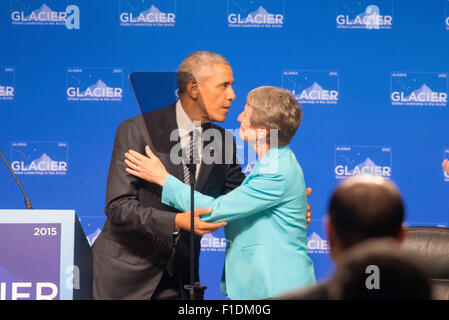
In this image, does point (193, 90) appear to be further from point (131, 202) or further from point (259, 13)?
point (259, 13)

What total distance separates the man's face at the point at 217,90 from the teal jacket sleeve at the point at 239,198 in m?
0.59

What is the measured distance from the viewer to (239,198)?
2451 millimetres

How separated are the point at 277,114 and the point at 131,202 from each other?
780 mm

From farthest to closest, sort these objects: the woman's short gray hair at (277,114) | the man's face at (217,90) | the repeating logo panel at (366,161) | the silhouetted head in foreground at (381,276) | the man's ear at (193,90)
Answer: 1. the repeating logo panel at (366,161)
2. the man's face at (217,90)
3. the man's ear at (193,90)
4. the woman's short gray hair at (277,114)
5. the silhouetted head in foreground at (381,276)

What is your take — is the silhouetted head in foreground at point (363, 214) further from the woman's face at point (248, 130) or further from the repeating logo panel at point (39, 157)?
the repeating logo panel at point (39, 157)

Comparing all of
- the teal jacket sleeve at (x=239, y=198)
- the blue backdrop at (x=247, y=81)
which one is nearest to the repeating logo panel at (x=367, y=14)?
the blue backdrop at (x=247, y=81)

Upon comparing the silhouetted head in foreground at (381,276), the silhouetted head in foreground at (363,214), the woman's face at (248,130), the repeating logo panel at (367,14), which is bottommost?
the silhouetted head in foreground at (381,276)

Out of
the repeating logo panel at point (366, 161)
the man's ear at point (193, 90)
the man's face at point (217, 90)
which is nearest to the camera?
the man's ear at point (193, 90)

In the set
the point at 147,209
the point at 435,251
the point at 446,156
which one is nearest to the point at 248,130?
the point at 147,209

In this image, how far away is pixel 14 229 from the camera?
2109 mm

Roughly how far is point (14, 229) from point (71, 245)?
225 millimetres

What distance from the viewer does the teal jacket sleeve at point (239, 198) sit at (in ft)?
7.98

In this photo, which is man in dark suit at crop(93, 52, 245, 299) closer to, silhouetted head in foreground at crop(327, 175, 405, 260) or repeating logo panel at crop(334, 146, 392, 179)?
silhouetted head in foreground at crop(327, 175, 405, 260)
